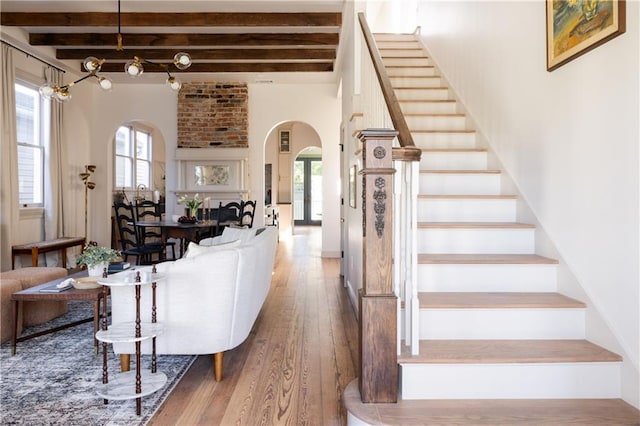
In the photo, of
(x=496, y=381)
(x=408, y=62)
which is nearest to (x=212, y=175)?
(x=408, y=62)

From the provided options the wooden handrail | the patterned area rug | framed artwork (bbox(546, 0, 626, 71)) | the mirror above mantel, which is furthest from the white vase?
the mirror above mantel

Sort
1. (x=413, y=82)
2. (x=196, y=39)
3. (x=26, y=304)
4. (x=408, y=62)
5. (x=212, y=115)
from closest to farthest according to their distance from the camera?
(x=26, y=304)
(x=413, y=82)
(x=408, y=62)
(x=196, y=39)
(x=212, y=115)

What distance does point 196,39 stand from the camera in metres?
5.72

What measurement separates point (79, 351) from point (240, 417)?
5.22 feet

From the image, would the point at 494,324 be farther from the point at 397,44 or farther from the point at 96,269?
the point at 397,44

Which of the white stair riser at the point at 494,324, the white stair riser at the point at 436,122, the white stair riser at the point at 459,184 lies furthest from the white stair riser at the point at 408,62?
the white stair riser at the point at 494,324

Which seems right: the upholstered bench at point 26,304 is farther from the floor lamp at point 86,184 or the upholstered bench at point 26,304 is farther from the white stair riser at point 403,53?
the white stair riser at point 403,53

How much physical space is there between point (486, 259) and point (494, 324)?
0.47 meters

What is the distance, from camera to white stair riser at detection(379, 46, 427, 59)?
5.50 metres

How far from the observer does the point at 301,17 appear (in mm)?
5105

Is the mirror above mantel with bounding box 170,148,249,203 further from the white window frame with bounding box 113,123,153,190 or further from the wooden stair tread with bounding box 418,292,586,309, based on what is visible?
the wooden stair tread with bounding box 418,292,586,309

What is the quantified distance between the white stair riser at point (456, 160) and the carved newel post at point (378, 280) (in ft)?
5.77

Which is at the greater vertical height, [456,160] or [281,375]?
[456,160]

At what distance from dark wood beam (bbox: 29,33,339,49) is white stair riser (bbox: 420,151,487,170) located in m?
2.91
